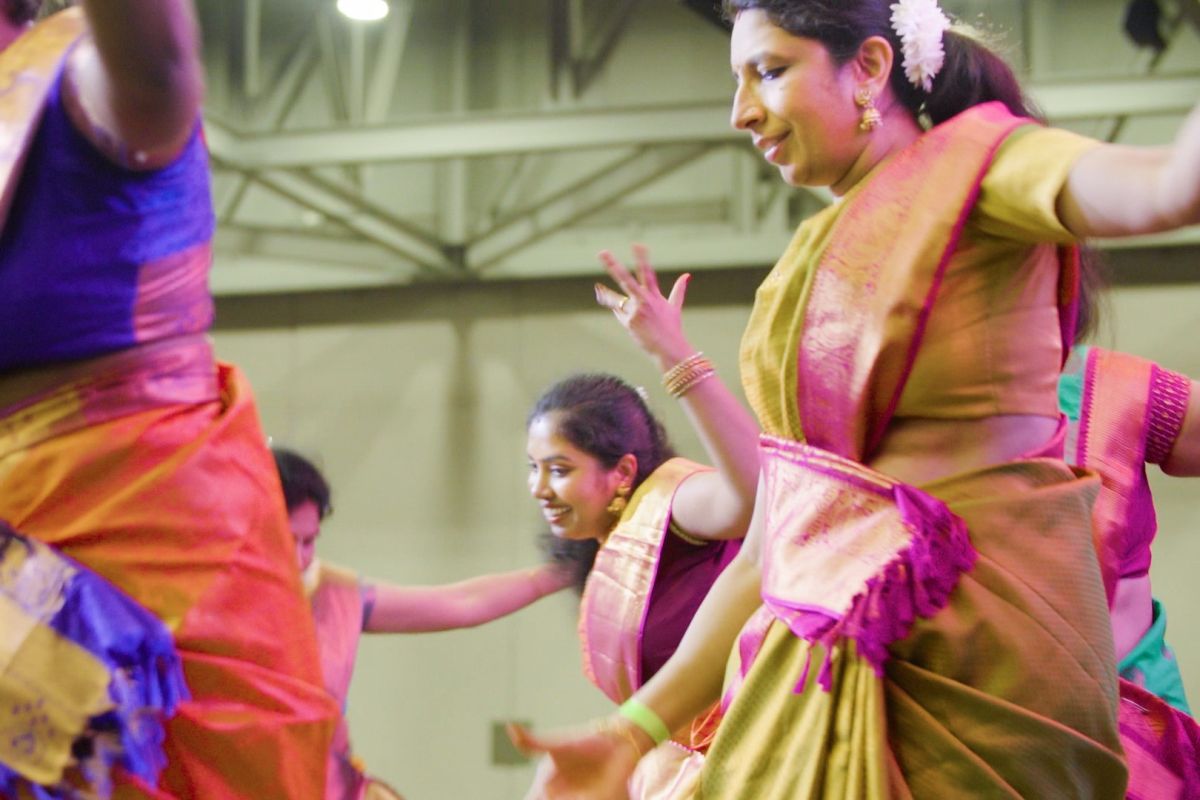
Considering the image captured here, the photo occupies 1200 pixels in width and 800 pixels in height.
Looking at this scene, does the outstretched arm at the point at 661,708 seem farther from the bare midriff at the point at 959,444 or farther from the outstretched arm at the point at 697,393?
the outstretched arm at the point at 697,393

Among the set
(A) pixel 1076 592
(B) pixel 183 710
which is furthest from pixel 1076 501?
(B) pixel 183 710

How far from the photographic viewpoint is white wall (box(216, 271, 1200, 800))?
596cm

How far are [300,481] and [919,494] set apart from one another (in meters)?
2.30

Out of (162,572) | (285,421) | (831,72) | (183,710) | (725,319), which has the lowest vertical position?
(285,421)

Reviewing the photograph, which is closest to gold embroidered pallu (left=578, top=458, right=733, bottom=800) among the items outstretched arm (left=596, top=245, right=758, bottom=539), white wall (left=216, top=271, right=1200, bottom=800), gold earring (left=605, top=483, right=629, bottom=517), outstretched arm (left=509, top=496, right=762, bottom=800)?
gold earring (left=605, top=483, right=629, bottom=517)

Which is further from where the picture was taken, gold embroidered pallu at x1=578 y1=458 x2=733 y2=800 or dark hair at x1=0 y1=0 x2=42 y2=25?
gold embroidered pallu at x1=578 y1=458 x2=733 y2=800

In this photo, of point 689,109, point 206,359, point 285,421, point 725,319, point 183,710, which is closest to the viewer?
point 183,710

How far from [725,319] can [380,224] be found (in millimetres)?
1690

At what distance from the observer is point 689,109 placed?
5305 mm

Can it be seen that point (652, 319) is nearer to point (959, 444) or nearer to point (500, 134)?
point (959, 444)

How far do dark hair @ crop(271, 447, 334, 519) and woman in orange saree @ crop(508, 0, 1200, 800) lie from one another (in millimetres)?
2015

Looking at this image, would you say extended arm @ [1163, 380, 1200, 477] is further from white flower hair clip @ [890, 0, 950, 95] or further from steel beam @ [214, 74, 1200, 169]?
steel beam @ [214, 74, 1200, 169]

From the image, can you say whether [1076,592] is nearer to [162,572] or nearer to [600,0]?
[162,572]

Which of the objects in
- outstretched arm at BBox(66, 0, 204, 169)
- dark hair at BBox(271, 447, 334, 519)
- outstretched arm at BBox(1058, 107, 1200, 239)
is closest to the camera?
outstretched arm at BBox(1058, 107, 1200, 239)
